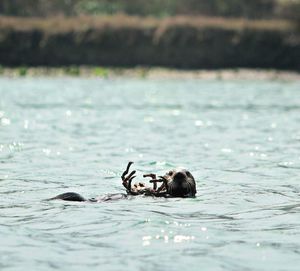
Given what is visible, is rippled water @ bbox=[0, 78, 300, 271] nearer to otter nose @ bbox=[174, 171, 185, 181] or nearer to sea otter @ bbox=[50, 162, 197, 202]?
sea otter @ bbox=[50, 162, 197, 202]

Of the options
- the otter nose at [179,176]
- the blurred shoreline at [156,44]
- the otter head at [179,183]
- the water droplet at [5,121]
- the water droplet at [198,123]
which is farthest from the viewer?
the blurred shoreline at [156,44]

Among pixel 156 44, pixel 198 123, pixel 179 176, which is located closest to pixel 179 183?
pixel 179 176

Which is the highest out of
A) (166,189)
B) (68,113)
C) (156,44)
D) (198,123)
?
(156,44)

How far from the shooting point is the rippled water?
9.42 meters

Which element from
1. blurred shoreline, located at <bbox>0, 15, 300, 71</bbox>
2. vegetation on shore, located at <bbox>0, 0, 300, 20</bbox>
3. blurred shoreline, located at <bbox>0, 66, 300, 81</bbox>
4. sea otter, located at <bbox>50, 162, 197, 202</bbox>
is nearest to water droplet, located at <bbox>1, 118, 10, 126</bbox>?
sea otter, located at <bbox>50, 162, 197, 202</bbox>

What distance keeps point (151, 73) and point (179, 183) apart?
170 feet

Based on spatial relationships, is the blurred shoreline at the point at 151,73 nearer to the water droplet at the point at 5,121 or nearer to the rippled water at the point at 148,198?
the rippled water at the point at 148,198

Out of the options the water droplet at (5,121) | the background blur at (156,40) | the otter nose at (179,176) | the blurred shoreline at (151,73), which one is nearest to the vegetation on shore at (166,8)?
the background blur at (156,40)

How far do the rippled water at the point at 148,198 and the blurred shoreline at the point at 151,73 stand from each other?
27.5 meters

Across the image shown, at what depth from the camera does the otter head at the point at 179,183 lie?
1261cm

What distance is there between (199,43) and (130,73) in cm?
742

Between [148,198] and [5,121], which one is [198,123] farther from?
[148,198]

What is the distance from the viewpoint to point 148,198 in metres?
12.9

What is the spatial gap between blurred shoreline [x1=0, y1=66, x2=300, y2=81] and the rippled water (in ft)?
90.3
